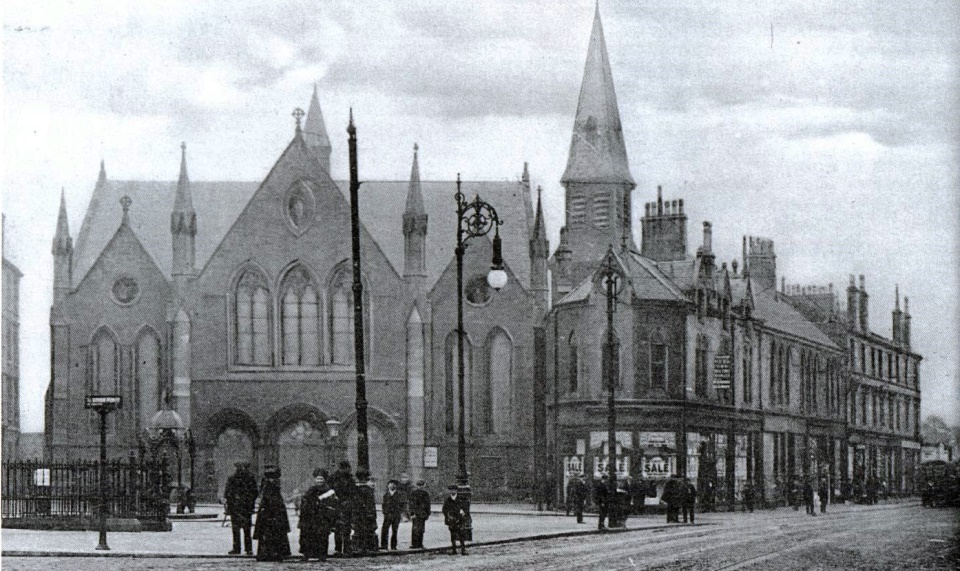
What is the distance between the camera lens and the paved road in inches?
877

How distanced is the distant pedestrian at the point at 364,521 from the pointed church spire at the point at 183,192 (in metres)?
32.8

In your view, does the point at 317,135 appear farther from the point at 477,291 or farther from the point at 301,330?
the point at 301,330

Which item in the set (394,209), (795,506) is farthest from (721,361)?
(394,209)

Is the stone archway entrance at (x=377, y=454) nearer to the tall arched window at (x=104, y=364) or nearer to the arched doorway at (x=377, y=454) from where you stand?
the arched doorway at (x=377, y=454)

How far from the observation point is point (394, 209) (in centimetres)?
6197

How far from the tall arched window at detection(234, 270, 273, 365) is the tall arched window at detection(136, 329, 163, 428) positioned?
135 inches

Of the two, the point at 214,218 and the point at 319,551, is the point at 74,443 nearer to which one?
the point at 214,218

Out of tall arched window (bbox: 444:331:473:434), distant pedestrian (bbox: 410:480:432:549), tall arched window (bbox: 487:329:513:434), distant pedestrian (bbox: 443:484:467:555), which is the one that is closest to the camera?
distant pedestrian (bbox: 443:484:467:555)

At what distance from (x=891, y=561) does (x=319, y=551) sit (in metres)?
9.18

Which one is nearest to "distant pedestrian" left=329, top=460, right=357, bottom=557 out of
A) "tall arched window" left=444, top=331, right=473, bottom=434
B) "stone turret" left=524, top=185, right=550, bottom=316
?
"tall arched window" left=444, top=331, right=473, bottom=434

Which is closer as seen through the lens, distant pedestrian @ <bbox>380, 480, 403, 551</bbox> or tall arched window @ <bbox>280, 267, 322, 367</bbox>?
distant pedestrian @ <bbox>380, 480, 403, 551</bbox>

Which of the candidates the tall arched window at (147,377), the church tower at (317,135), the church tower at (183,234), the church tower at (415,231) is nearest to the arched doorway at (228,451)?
the tall arched window at (147,377)

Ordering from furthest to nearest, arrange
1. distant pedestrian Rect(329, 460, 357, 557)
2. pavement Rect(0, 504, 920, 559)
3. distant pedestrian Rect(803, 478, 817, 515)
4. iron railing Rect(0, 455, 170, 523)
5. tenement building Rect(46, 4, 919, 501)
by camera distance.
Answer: tenement building Rect(46, 4, 919, 501)
distant pedestrian Rect(803, 478, 817, 515)
iron railing Rect(0, 455, 170, 523)
distant pedestrian Rect(329, 460, 357, 557)
pavement Rect(0, 504, 920, 559)

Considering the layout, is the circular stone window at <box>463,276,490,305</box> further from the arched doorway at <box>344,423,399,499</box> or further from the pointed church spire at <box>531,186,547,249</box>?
the arched doorway at <box>344,423,399,499</box>
